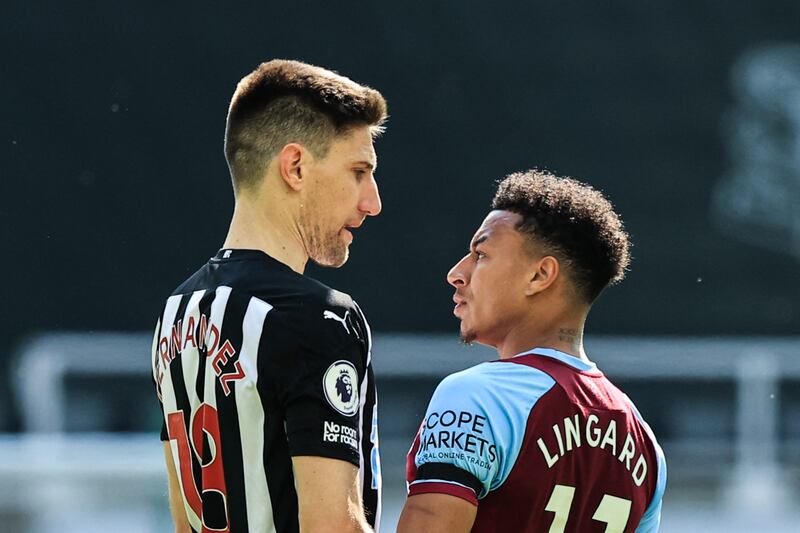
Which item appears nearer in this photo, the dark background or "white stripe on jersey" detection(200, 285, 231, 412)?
"white stripe on jersey" detection(200, 285, 231, 412)

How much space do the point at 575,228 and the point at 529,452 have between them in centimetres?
44

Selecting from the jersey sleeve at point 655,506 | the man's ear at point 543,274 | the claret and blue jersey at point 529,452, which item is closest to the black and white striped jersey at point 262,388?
the claret and blue jersey at point 529,452

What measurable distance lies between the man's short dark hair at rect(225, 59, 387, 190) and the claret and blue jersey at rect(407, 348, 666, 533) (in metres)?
0.45

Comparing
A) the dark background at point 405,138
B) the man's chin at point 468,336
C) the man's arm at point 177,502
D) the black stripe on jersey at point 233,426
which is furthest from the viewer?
the dark background at point 405,138

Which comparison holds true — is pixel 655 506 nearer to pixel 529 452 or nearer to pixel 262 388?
pixel 529 452

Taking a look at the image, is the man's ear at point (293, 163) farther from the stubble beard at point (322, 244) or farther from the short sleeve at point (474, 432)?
the short sleeve at point (474, 432)

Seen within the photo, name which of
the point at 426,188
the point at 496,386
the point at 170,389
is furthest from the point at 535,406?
the point at 426,188

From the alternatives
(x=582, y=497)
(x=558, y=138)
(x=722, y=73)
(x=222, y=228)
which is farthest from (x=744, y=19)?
(x=582, y=497)

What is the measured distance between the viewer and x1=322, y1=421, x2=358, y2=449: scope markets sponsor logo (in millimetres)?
1846

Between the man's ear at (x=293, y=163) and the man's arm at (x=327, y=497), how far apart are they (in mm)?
457

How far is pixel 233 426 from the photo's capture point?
76.2 inches

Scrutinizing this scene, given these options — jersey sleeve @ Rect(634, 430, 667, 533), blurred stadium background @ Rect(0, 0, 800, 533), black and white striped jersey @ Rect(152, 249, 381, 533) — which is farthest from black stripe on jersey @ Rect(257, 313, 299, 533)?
blurred stadium background @ Rect(0, 0, 800, 533)

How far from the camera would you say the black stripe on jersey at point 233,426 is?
193 cm

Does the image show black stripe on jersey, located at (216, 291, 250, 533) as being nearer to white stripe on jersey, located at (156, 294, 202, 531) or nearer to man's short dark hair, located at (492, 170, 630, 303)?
white stripe on jersey, located at (156, 294, 202, 531)
